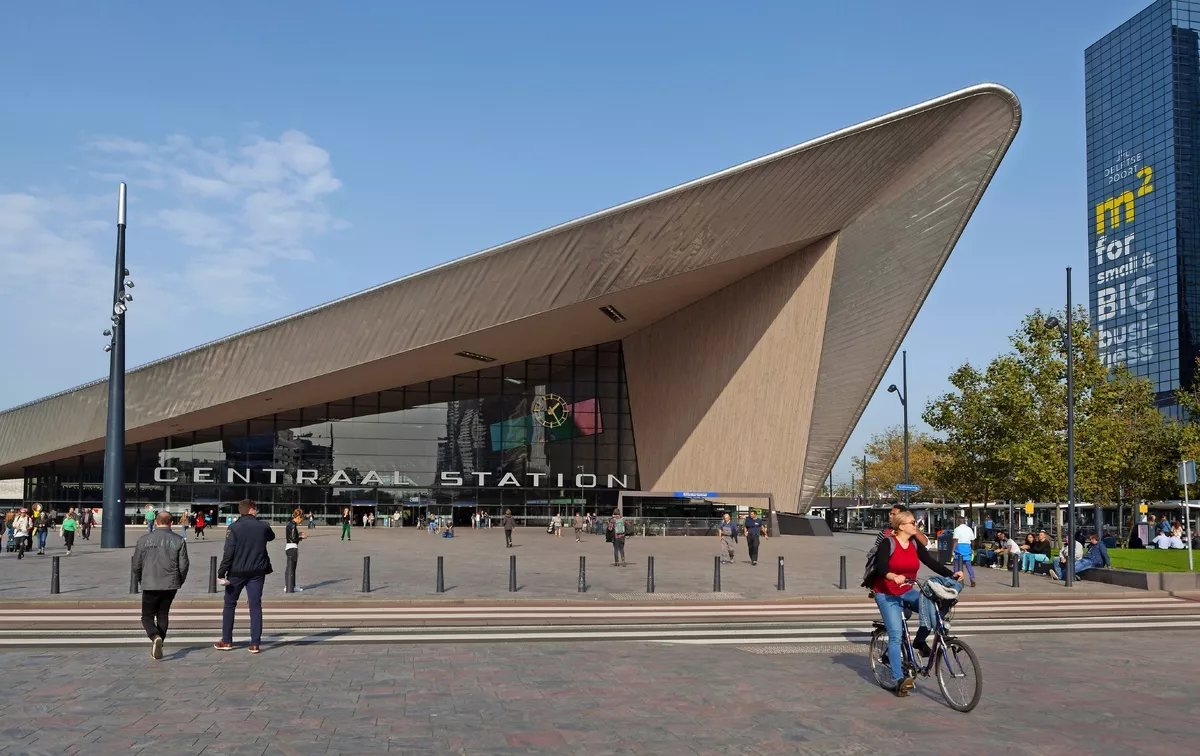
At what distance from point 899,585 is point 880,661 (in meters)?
0.89

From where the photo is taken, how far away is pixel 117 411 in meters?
28.5

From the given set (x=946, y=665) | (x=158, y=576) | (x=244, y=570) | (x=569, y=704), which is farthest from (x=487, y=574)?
(x=946, y=665)

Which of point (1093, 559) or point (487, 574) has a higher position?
point (1093, 559)

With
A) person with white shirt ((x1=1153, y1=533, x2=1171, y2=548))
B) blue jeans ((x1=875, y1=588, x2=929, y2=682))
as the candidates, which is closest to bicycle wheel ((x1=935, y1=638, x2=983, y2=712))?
blue jeans ((x1=875, y1=588, x2=929, y2=682))

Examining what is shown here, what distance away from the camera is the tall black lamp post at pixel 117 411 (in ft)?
92.8

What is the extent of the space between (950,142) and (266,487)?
37.9 meters

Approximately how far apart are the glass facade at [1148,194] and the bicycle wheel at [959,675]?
370 ft

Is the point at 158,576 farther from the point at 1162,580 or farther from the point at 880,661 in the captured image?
the point at 1162,580

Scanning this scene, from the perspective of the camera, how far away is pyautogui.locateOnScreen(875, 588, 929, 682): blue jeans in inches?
304

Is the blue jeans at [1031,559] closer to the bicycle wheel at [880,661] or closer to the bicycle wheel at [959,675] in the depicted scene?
the bicycle wheel at [880,661]

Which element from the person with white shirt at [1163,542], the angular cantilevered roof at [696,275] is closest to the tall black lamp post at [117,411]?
the angular cantilevered roof at [696,275]

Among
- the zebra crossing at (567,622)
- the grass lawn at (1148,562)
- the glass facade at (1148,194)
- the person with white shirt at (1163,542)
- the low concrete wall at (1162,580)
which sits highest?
the glass facade at (1148,194)

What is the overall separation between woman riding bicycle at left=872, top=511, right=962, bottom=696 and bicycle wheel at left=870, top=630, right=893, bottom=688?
4.1 inches

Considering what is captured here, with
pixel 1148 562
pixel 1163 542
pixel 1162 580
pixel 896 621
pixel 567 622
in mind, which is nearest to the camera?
pixel 896 621
